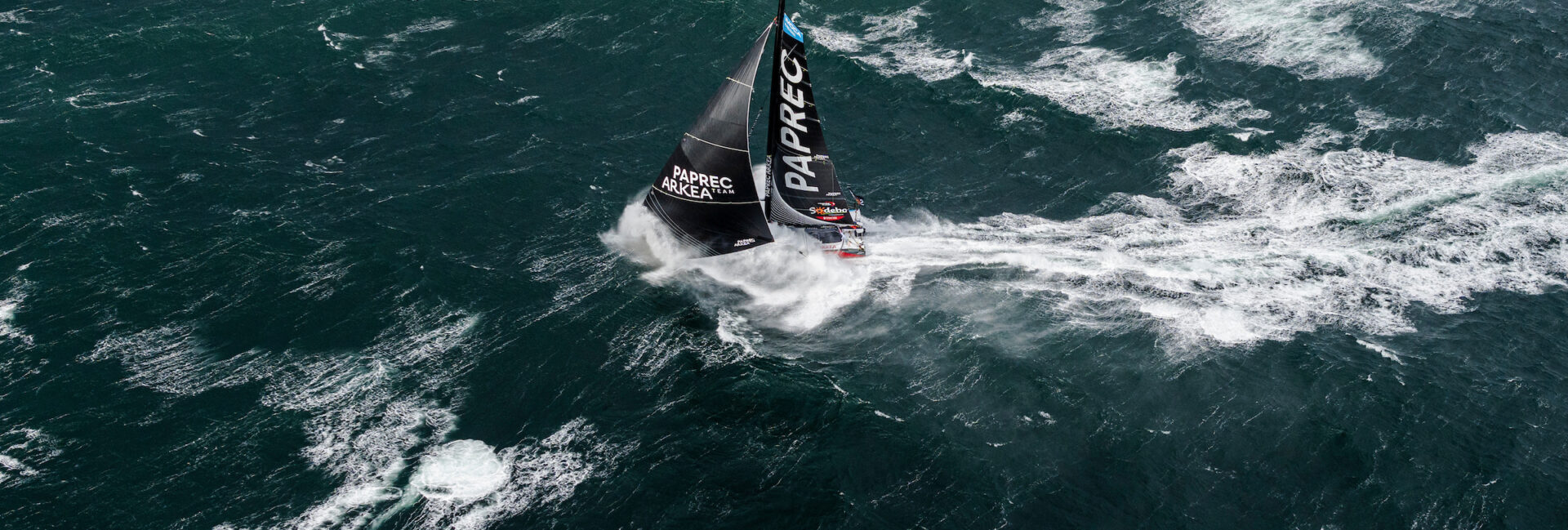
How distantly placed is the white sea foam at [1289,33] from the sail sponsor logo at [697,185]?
165ft

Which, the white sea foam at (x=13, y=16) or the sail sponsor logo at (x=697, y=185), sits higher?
the white sea foam at (x=13, y=16)

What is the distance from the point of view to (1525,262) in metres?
76.8

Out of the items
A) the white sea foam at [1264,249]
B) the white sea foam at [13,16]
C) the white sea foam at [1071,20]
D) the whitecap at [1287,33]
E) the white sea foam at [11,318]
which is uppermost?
the white sea foam at [13,16]

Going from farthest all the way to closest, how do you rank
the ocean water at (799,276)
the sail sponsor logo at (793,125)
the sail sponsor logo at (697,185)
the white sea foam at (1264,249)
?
1. the sail sponsor logo at (697,185)
2. the white sea foam at (1264,249)
3. the sail sponsor logo at (793,125)
4. the ocean water at (799,276)

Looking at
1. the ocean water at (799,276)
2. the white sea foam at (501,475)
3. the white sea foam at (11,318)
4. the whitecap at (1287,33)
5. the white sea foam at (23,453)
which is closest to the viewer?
the white sea foam at (501,475)

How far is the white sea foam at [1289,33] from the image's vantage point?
322 feet

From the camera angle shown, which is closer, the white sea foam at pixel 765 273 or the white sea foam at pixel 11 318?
the white sea foam at pixel 11 318

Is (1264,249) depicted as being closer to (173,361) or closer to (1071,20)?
(1071,20)

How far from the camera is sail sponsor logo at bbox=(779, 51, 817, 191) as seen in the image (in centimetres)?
7269

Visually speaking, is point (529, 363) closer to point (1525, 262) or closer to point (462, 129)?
point (462, 129)

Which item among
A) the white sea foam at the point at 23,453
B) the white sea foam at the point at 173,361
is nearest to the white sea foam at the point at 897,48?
the white sea foam at the point at 173,361

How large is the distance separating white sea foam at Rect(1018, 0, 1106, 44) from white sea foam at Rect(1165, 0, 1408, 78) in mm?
7521

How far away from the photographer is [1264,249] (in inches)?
3066

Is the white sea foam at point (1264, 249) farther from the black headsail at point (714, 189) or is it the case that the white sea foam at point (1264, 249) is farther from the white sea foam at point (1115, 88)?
the white sea foam at point (1115, 88)
